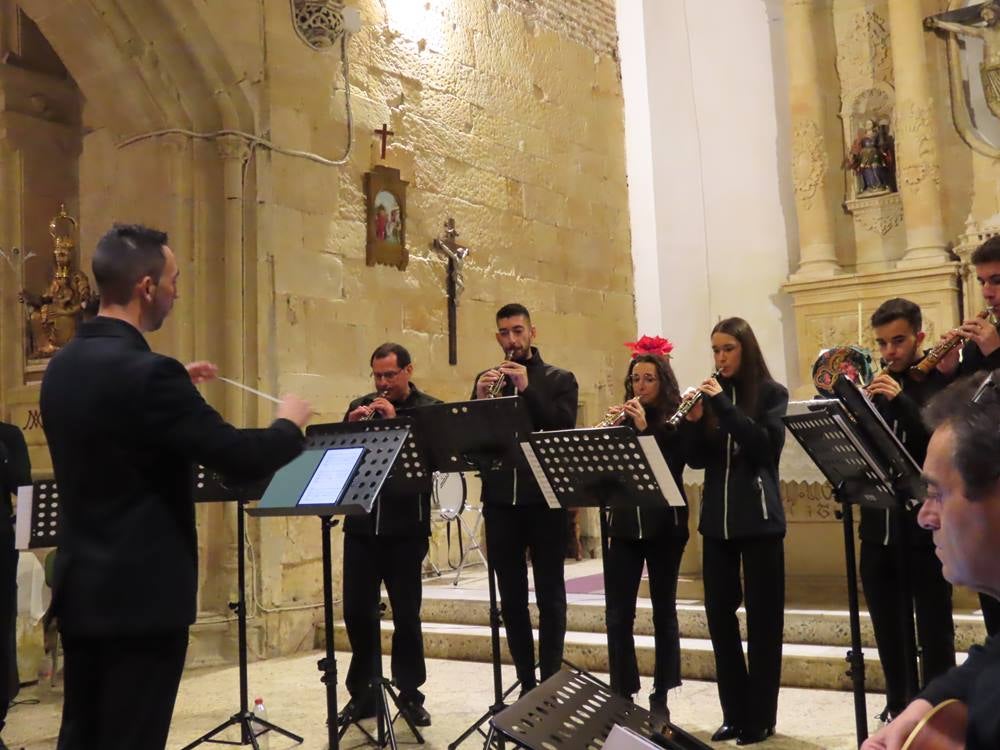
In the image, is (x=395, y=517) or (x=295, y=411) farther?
(x=395, y=517)

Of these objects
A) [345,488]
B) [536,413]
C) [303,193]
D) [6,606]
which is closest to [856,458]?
[536,413]

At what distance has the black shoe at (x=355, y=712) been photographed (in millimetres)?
4270

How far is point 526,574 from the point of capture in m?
4.39

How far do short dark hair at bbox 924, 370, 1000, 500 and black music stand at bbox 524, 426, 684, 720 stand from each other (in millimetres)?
1860

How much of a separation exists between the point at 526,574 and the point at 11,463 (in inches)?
83.8

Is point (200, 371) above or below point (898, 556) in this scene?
above

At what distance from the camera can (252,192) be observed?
669 centimetres

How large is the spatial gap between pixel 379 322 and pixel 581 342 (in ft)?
7.96

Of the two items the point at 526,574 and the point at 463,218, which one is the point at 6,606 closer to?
the point at 526,574

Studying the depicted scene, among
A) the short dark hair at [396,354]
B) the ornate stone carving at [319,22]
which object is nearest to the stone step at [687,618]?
the short dark hair at [396,354]

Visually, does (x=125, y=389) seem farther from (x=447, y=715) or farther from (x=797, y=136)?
(x=797, y=136)

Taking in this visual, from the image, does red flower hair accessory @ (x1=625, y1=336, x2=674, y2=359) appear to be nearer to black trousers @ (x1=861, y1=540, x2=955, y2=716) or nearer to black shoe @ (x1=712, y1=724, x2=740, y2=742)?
black trousers @ (x1=861, y1=540, x2=955, y2=716)

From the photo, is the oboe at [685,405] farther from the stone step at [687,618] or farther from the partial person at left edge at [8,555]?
the partial person at left edge at [8,555]

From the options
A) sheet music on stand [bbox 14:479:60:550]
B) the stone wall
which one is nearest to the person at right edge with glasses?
sheet music on stand [bbox 14:479:60:550]
